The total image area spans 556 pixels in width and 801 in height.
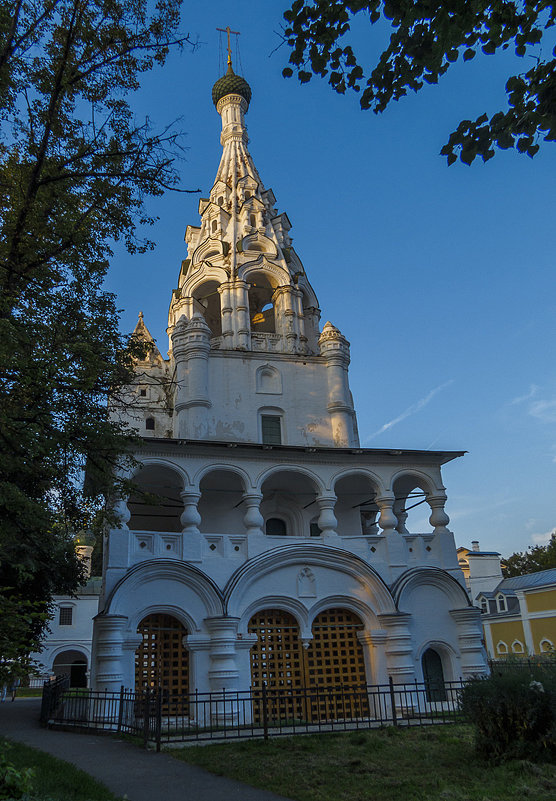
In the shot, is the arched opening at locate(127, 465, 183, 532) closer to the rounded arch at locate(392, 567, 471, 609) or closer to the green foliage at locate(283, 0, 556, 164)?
the rounded arch at locate(392, 567, 471, 609)

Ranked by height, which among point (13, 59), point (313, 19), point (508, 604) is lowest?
point (508, 604)

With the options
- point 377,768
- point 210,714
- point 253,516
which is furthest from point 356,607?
point 377,768

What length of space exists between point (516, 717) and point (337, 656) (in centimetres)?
1005

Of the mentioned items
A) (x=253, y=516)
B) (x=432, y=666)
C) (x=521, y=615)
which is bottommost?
(x=432, y=666)

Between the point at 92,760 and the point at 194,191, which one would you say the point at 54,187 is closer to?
the point at 194,191

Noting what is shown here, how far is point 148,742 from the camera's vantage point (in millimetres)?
12227

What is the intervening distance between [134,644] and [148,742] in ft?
16.7

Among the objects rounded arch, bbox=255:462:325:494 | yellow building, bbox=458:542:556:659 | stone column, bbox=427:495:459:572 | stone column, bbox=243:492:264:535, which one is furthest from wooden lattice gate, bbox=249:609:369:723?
yellow building, bbox=458:542:556:659

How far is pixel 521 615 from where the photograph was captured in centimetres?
3659

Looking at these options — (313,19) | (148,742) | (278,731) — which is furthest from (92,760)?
(313,19)

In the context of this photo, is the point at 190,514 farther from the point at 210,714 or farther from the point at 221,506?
the point at 210,714

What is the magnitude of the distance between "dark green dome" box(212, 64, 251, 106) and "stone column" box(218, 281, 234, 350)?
1413 centimetres

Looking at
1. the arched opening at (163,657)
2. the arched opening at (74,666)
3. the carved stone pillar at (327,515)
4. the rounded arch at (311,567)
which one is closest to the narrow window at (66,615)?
the arched opening at (74,666)

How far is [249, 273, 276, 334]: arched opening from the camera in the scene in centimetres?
2905
